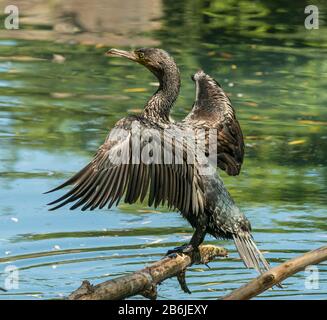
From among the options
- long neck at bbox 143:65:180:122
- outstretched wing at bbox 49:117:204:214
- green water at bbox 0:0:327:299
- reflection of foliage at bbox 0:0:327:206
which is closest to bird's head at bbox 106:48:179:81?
long neck at bbox 143:65:180:122

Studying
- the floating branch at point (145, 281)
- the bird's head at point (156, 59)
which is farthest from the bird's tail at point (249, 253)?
the bird's head at point (156, 59)

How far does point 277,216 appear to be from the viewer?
10055 millimetres

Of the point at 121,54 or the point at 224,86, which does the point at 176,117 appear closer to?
the point at 224,86

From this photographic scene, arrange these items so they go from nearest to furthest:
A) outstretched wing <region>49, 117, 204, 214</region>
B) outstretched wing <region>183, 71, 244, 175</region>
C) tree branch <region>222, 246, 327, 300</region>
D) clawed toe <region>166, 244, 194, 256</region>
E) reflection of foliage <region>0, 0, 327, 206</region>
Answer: tree branch <region>222, 246, 327, 300</region>
outstretched wing <region>49, 117, 204, 214</region>
clawed toe <region>166, 244, 194, 256</region>
outstretched wing <region>183, 71, 244, 175</region>
reflection of foliage <region>0, 0, 327, 206</region>

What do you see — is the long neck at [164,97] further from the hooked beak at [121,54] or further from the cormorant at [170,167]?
the hooked beak at [121,54]

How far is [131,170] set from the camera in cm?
716

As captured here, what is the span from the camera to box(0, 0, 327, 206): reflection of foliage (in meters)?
11.7

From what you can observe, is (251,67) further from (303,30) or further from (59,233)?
(59,233)

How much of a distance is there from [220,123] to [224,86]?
235 inches

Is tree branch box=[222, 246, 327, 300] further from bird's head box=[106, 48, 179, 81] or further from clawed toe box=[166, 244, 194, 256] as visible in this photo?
bird's head box=[106, 48, 179, 81]

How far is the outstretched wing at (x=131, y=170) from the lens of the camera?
23.2 feet

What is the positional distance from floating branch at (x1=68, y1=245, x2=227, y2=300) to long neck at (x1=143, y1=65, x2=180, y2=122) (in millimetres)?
900

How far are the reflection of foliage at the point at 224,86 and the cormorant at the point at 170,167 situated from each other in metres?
2.09

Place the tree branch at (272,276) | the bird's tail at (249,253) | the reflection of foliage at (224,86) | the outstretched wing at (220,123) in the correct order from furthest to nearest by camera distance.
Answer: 1. the reflection of foliage at (224,86)
2. the outstretched wing at (220,123)
3. the bird's tail at (249,253)
4. the tree branch at (272,276)
